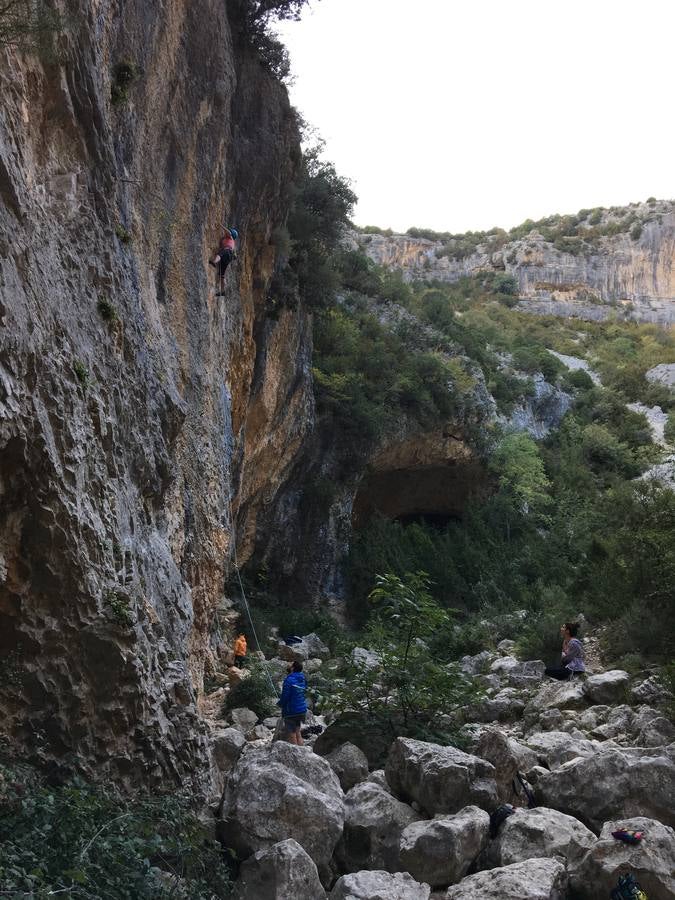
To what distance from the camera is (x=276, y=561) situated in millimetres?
20719

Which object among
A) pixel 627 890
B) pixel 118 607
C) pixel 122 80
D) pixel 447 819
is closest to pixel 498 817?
pixel 447 819

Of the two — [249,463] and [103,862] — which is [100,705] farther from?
[249,463]

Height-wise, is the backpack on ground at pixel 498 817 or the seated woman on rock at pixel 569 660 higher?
the backpack on ground at pixel 498 817

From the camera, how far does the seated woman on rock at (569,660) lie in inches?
486

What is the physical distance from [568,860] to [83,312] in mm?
5524

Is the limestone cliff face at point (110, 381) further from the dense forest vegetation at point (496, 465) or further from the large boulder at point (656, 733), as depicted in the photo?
the dense forest vegetation at point (496, 465)

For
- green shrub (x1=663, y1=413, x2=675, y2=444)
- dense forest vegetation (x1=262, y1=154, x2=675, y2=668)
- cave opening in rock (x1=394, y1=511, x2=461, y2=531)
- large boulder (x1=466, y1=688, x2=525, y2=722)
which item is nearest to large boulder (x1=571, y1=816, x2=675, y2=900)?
large boulder (x1=466, y1=688, x2=525, y2=722)

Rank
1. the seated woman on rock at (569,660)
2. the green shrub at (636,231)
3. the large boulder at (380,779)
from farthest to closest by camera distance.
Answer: the green shrub at (636,231) → the seated woman on rock at (569,660) → the large boulder at (380,779)

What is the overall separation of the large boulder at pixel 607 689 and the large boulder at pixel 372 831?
542 centimetres

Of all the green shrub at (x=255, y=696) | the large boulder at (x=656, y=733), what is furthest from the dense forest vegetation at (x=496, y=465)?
the large boulder at (x=656, y=733)

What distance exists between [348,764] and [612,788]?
236 centimetres

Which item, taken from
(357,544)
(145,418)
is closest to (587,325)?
(357,544)

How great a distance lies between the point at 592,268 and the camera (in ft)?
209

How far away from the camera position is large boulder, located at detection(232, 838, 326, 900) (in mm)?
4816
